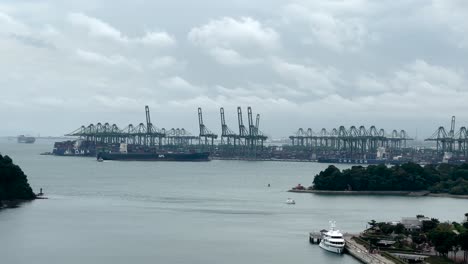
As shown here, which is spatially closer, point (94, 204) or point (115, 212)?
point (115, 212)

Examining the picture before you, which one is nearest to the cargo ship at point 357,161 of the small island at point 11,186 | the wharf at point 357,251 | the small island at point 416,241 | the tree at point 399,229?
the small island at point 11,186

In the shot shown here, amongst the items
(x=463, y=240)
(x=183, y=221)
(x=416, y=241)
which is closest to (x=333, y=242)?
(x=416, y=241)

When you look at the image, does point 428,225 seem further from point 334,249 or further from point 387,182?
point 387,182

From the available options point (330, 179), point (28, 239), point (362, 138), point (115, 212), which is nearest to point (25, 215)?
point (115, 212)

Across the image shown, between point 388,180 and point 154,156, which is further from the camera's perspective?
point 154,156

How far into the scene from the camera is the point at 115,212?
1067 inches

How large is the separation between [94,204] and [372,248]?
13.0 m

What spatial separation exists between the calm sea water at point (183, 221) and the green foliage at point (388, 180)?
6.62ft

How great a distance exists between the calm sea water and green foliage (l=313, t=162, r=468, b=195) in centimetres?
202

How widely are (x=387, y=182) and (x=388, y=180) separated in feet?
0.46

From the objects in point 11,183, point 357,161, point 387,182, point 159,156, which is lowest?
point 387,182

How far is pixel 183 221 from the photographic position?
81.9 feet

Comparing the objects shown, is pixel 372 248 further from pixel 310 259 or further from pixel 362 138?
pixel 362 138

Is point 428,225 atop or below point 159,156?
below
